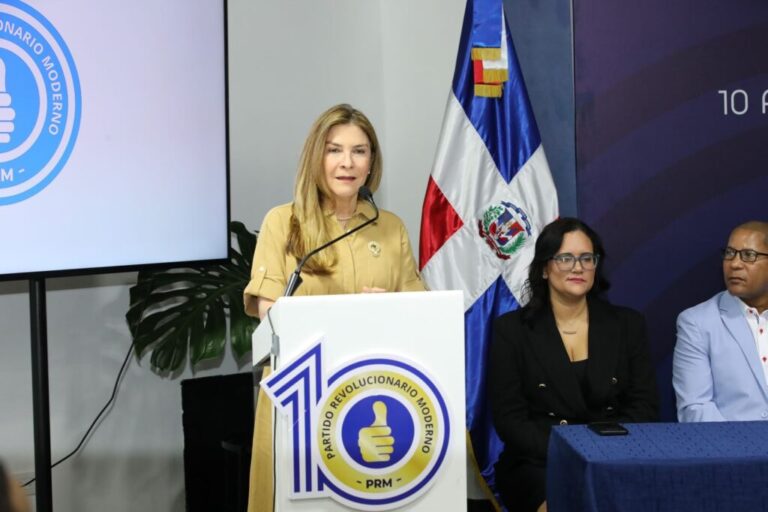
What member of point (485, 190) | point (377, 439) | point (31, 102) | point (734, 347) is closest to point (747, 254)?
point (734, 347)

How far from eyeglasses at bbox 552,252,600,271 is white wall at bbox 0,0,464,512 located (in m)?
1.55

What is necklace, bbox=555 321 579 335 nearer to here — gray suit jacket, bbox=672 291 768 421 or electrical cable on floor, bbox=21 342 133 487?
gray suit jacket, bbox=672 291 768 421

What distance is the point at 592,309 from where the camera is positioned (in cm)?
331

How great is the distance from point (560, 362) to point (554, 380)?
0.06 metres

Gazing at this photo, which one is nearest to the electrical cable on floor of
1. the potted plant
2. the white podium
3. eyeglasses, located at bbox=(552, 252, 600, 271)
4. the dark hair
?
the potted plant

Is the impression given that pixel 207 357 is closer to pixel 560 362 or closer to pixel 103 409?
pixel 103 409

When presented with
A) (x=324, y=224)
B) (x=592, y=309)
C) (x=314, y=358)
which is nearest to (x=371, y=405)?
(x=314, y=358)

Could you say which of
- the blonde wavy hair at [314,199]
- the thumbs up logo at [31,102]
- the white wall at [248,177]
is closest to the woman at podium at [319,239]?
the blonde wavy hair at [314,199]

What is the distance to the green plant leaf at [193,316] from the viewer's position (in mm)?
3645

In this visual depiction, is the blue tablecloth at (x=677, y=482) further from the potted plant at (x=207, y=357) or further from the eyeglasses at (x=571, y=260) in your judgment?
the potted plant at (x=207, y=357)

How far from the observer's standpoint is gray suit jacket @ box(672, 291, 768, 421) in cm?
332

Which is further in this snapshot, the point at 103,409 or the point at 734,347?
the point at 103,409

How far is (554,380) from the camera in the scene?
3150 millimetres

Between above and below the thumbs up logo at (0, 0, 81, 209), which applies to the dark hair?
below
